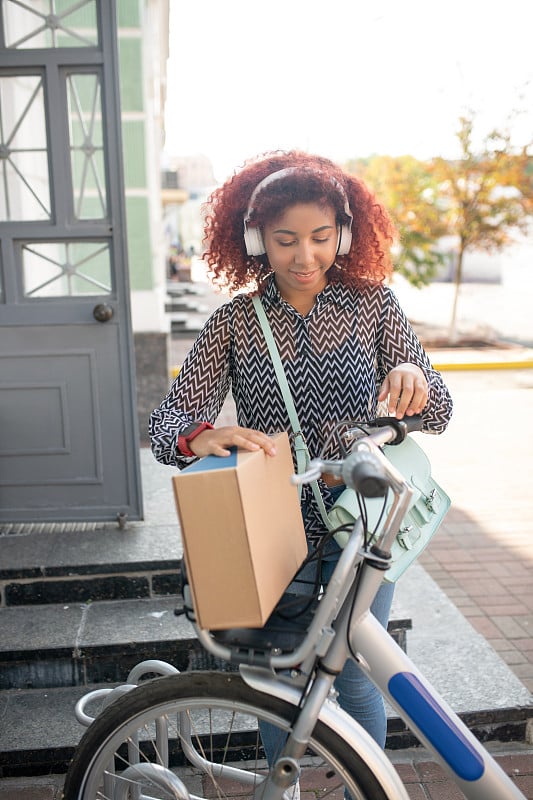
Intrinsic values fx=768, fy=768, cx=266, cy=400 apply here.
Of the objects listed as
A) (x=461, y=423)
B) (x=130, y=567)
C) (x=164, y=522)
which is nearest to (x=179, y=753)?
(x=130, y=567)

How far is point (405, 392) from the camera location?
1871mm

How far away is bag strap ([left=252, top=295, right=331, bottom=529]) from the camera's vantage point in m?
1.96

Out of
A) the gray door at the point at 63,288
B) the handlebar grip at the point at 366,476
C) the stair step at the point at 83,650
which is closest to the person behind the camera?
A: the handlebar grip at the point at 366,476

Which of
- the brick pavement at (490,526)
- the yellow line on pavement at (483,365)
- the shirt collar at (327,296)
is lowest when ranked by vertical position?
the yellow line on pavement at (483,365)

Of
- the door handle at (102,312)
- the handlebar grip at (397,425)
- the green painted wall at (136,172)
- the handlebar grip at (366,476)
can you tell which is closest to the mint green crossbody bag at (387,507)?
the handlebar grip at (397,425)

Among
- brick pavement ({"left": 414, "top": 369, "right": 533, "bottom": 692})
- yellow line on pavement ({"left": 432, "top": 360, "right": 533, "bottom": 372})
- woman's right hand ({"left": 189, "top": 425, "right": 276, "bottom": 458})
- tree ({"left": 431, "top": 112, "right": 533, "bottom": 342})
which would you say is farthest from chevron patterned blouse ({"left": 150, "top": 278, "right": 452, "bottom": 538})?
tree ({"left": 431, "top": 112, "right": 533, "bottom": 342})

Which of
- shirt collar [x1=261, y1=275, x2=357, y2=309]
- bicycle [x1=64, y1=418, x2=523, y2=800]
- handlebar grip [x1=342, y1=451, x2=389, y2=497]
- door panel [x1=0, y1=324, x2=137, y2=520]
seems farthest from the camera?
door panel [x1=0, y1=324, x2=137, y2=520]

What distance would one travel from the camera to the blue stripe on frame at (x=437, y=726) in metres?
1.67

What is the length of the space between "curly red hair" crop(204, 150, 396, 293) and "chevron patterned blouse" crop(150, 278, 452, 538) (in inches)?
3.4

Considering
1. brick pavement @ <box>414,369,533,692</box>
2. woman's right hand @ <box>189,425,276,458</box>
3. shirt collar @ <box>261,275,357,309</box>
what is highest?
shirt collar @ <box>261,275,357,309</box>

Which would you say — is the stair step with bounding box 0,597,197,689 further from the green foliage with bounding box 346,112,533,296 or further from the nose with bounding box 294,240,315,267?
the green foliage with bounding box 346,112,533,296

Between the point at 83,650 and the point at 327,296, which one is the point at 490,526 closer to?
the point at 83,650

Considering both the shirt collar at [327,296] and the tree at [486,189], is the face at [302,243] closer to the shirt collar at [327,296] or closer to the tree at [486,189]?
the shirt collar at [327,296]

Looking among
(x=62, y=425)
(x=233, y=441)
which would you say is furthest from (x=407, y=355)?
(x=62, y=425)
